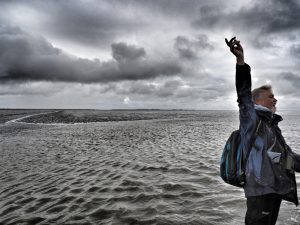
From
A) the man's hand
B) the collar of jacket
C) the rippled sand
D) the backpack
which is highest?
the man's hand

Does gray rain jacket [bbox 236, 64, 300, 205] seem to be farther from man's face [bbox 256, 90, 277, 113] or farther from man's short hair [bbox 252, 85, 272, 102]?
man's short hair [bbox 252, 85, 272, 102]

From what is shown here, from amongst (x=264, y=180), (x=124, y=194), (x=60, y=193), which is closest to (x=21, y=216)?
(x=60, y=193)

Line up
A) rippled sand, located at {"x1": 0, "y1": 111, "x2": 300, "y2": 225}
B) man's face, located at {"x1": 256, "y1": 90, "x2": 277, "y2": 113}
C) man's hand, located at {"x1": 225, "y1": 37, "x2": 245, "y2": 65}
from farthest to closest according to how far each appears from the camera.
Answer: rippled sand, located at {"x1": 0, "y1": 111, "x2": 300, "y2": 225}
man's face, located at {"x1": 256, "y1": 90, "x2": 277, "y2": 113}
man's hand, located at {"x1": 225, "y1": 37, "x2": 245, "y2": 65}

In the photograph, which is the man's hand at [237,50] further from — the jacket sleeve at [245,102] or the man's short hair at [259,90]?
the man's short hair at [259,90]

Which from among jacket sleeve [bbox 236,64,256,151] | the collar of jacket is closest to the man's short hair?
the collar of jacket

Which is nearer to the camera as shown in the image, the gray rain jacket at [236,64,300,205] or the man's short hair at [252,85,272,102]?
the gray rain jacket at [236,64,300,205]

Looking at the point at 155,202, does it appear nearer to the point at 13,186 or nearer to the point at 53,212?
the point at 53,212

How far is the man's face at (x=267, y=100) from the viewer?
379 cm

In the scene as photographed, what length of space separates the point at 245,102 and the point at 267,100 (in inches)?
22.2

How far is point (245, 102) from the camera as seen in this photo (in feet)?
11.4

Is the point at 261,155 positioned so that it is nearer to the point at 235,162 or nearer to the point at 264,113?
the point at 235,162

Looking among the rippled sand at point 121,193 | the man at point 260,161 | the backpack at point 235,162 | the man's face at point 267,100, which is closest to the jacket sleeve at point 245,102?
the man at point 260,161

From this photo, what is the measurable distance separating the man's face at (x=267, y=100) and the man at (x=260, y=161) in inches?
6.0

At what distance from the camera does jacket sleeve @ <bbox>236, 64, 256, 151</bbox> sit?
11.4ft
